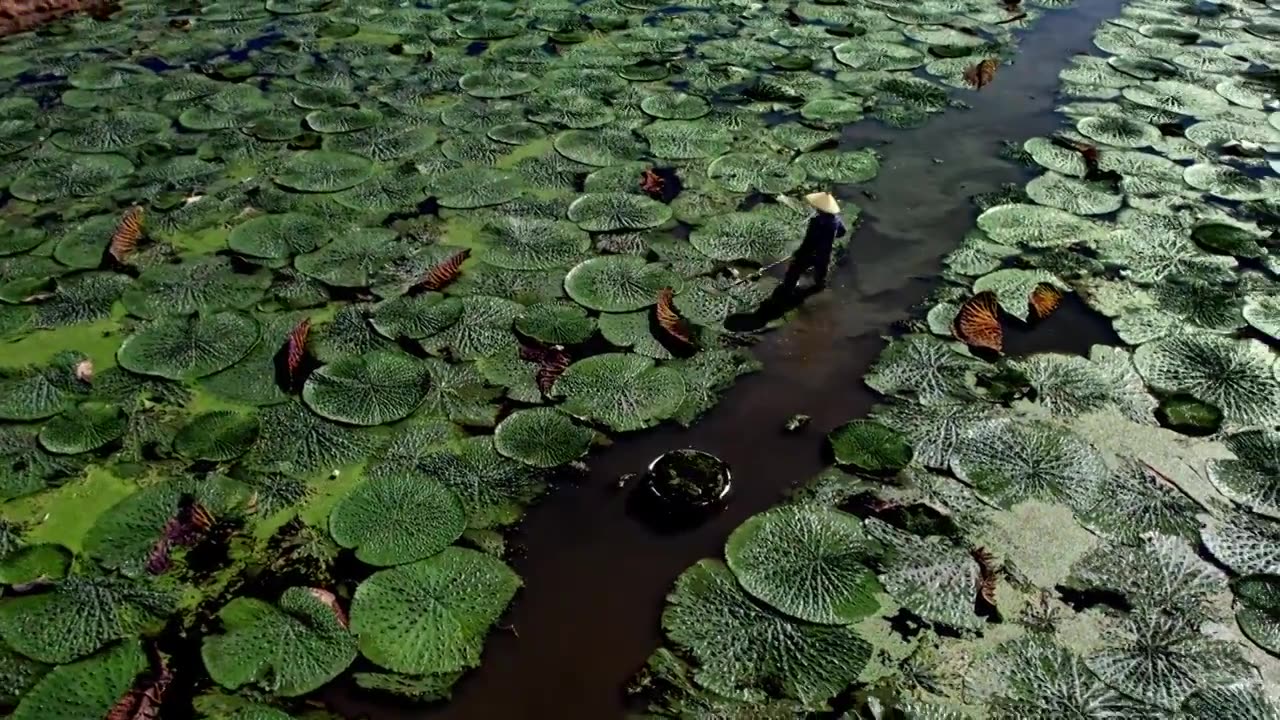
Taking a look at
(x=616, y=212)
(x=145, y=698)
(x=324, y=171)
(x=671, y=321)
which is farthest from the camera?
(x=324, y=171)

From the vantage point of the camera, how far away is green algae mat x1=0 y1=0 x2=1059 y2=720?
309 centimetres

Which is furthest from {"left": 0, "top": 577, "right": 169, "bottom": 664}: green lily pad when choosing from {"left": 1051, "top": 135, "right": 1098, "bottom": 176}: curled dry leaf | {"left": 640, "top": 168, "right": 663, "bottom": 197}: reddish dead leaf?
{"left": 1051, "top": 135, "right": 1098, "bottom": 176}: curled dry leaf

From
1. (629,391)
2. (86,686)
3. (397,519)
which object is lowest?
(86,686)

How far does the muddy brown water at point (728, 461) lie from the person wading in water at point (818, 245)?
0.14 m

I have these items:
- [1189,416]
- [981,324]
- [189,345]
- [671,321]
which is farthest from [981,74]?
[189,345]

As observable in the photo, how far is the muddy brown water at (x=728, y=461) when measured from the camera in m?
2.95

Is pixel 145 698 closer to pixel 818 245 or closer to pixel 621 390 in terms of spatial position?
pixel 621 390

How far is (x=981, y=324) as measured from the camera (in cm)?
435

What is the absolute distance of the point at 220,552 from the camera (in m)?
3.29

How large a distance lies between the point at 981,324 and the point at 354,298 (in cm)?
335

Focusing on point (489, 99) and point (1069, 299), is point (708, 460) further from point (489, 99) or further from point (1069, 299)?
point (489, 99)

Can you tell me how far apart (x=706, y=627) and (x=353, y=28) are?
22.9ft

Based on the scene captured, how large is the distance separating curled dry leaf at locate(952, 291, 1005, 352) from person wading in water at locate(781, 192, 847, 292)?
761mm

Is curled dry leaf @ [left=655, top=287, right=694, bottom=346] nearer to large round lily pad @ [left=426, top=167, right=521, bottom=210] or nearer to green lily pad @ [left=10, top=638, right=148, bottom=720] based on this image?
large round lily pad @ [left=426, top=167, right=521, bottom=210]
